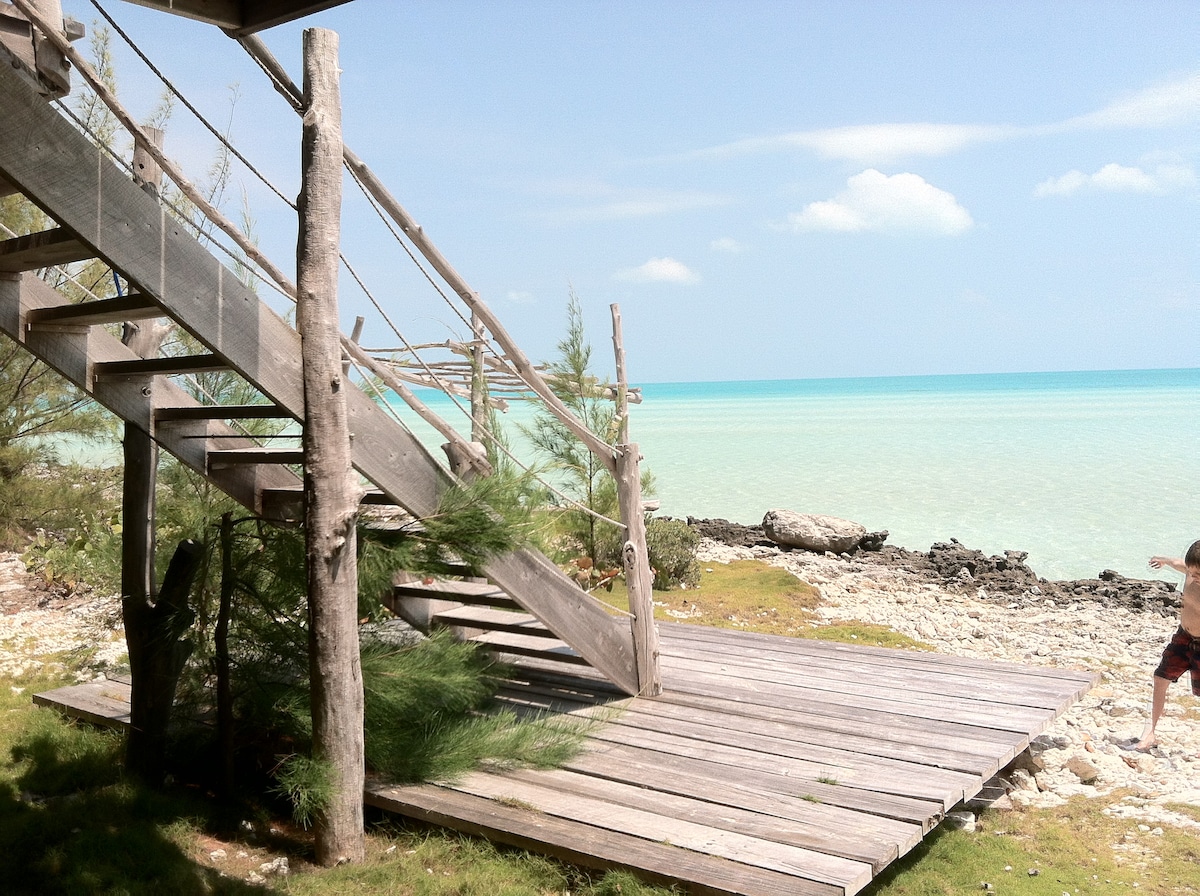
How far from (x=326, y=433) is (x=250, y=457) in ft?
2.51

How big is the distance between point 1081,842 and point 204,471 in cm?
428

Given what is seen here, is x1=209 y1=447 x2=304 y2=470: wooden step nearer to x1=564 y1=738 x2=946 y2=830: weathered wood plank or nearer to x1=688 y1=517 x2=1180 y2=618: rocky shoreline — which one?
x1=564 y1=738 x2=946 y2=830: weathered wood plank

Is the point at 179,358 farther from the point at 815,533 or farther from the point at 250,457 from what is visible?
the point at 815,533

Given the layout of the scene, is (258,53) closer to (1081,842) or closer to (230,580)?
(230,580)

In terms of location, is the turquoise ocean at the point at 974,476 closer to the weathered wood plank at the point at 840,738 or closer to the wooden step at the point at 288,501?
the weathered wood plank at the point at 840,738

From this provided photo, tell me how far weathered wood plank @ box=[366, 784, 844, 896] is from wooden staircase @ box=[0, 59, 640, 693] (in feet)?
3.28

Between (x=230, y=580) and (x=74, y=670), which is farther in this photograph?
(x=74, y=670)

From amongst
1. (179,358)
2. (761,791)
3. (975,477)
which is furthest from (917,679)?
(975,477)

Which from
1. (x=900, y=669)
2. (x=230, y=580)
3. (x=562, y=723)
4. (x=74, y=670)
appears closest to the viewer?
(x=230, y=580)

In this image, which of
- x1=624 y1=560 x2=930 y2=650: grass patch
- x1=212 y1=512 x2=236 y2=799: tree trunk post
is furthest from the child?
x1=212 y1=512 x2=236 y2=799: tree trunk post

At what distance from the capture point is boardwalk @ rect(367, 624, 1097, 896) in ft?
12.2

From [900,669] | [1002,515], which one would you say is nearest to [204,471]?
[900,669]

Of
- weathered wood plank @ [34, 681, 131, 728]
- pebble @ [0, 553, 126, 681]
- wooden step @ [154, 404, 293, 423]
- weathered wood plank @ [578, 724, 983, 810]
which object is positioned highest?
wooden step @ [154, 404, 293, 423]

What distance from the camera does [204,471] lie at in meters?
4.71
